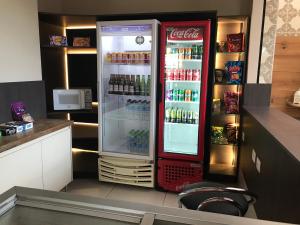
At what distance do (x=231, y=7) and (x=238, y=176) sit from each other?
208 centimetres

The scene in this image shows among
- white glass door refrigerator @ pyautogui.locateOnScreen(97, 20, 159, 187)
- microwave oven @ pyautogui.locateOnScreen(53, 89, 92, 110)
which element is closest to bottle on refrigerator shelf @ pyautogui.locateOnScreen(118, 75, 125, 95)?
white glass door refrigerator @ pyautogui.locateOnScreen(97, 20, 159, 187)

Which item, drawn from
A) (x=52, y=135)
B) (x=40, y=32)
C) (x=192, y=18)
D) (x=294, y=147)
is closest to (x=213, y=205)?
(x=294, y=147)

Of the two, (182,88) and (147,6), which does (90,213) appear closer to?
(182,88)

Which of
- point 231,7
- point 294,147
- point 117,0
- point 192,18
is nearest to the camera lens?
point 294,147

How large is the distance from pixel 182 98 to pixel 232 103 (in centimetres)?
61

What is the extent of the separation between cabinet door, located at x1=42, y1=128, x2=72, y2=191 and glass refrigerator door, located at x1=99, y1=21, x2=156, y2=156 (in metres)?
0.47

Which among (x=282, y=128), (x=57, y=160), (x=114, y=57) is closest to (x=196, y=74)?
(x=114, y=57)

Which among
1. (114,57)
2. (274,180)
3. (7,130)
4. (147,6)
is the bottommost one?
(274,180)

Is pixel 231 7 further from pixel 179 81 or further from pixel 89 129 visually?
pixel 89 129

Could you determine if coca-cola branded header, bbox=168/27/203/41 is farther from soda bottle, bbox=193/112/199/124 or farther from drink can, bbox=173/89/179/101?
soda bottle, bbox=193/112/199/124

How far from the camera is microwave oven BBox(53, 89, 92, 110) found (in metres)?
3.13

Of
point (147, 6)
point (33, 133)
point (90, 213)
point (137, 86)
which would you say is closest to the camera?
point (90, 213)

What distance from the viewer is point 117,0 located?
3475 mm

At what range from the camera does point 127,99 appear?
3.21 meters
